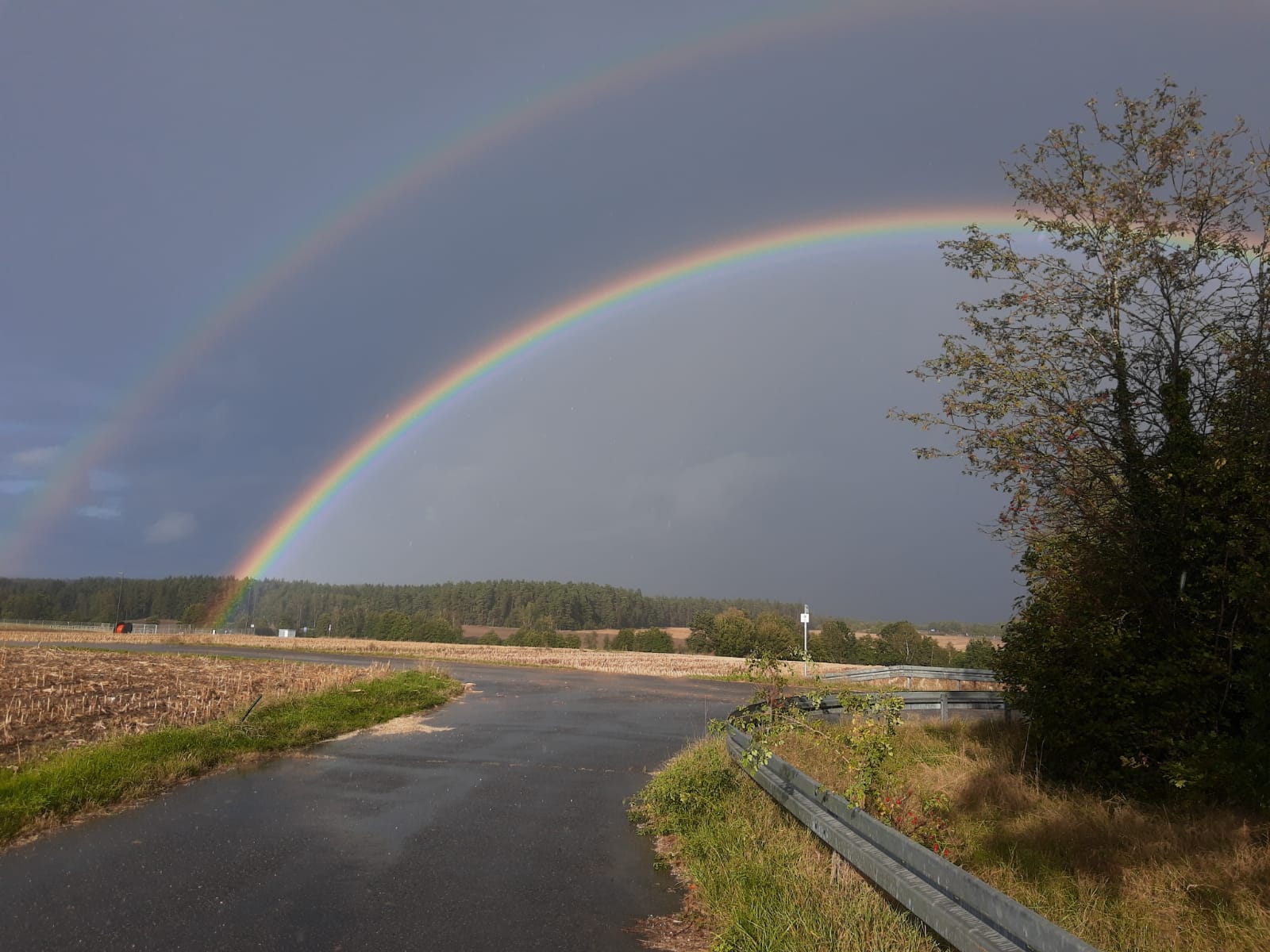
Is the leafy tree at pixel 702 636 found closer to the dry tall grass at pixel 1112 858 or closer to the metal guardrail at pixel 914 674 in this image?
the metal guardrail at pixel 914 674

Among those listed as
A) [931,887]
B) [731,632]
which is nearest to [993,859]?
[931,887]

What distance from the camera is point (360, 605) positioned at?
17700 centimetres

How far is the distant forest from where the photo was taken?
15750cm

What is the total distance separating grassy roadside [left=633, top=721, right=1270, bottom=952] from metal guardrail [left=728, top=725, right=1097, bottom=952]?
25 cm

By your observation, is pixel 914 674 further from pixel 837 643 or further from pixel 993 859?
pixel 837 643

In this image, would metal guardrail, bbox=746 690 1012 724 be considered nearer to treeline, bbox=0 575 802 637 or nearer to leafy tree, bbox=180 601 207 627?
treeline, bbox=0 575 802 637

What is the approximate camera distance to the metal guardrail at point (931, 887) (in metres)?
3.18

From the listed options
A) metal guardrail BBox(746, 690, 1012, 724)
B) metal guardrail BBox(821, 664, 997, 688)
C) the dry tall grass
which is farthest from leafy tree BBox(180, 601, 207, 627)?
the dry tall grass

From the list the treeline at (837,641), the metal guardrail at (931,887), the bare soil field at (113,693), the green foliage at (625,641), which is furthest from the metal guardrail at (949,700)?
the green foliage at (625,641)

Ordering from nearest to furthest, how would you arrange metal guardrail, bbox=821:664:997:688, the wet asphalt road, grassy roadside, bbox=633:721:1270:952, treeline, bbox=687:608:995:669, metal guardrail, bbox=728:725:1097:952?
metal guardrail, bbox=728:725:1097:952 < grassy roadside, bbox=633:721:1270:952 < the wet asphalt road < metal guardrail, bbox=821:664:997:688 < treeline, bbox=687:608:995:669

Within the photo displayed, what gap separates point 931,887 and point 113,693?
22.1 meters

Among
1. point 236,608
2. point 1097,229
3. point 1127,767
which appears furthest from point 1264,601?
point 236,608

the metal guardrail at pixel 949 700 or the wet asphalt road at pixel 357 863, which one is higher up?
the metal guardrail at pixel 949 700

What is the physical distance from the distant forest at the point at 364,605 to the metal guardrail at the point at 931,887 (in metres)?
143
